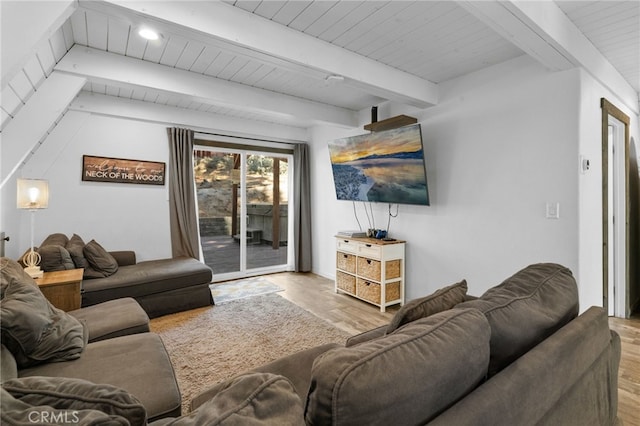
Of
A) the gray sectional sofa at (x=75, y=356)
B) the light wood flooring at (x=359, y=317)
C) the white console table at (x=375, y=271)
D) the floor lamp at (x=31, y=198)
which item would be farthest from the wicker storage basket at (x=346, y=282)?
the floor lamp at (x=31, y=198)

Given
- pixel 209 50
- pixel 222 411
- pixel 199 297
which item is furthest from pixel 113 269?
pixel 222 411

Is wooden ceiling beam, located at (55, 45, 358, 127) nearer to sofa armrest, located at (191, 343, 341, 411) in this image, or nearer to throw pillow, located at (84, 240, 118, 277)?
throw pillow, located at (84, 240, 118, 277)

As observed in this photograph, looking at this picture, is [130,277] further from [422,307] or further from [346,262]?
[422,307]

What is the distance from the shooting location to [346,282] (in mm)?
4086

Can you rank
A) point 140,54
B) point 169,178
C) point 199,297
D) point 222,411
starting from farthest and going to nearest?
point 169,178 → point 199,297 → point 140,54 → point 222,411

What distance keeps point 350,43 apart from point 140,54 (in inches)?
71.6

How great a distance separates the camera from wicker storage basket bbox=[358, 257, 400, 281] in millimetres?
3647

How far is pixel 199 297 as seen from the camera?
3625 mm

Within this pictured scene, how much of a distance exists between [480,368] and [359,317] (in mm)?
2631

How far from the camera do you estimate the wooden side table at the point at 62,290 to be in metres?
2.45

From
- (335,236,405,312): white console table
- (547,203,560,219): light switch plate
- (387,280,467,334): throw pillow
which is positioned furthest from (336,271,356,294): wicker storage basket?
(387,280,467,334): throw pillow

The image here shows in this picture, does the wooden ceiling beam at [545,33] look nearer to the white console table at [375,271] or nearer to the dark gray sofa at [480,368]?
the dark gray sofa at [480,368]

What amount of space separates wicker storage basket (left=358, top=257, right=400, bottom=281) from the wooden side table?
9.20ft

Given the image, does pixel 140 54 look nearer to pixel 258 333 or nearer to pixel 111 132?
pixel 111 132
